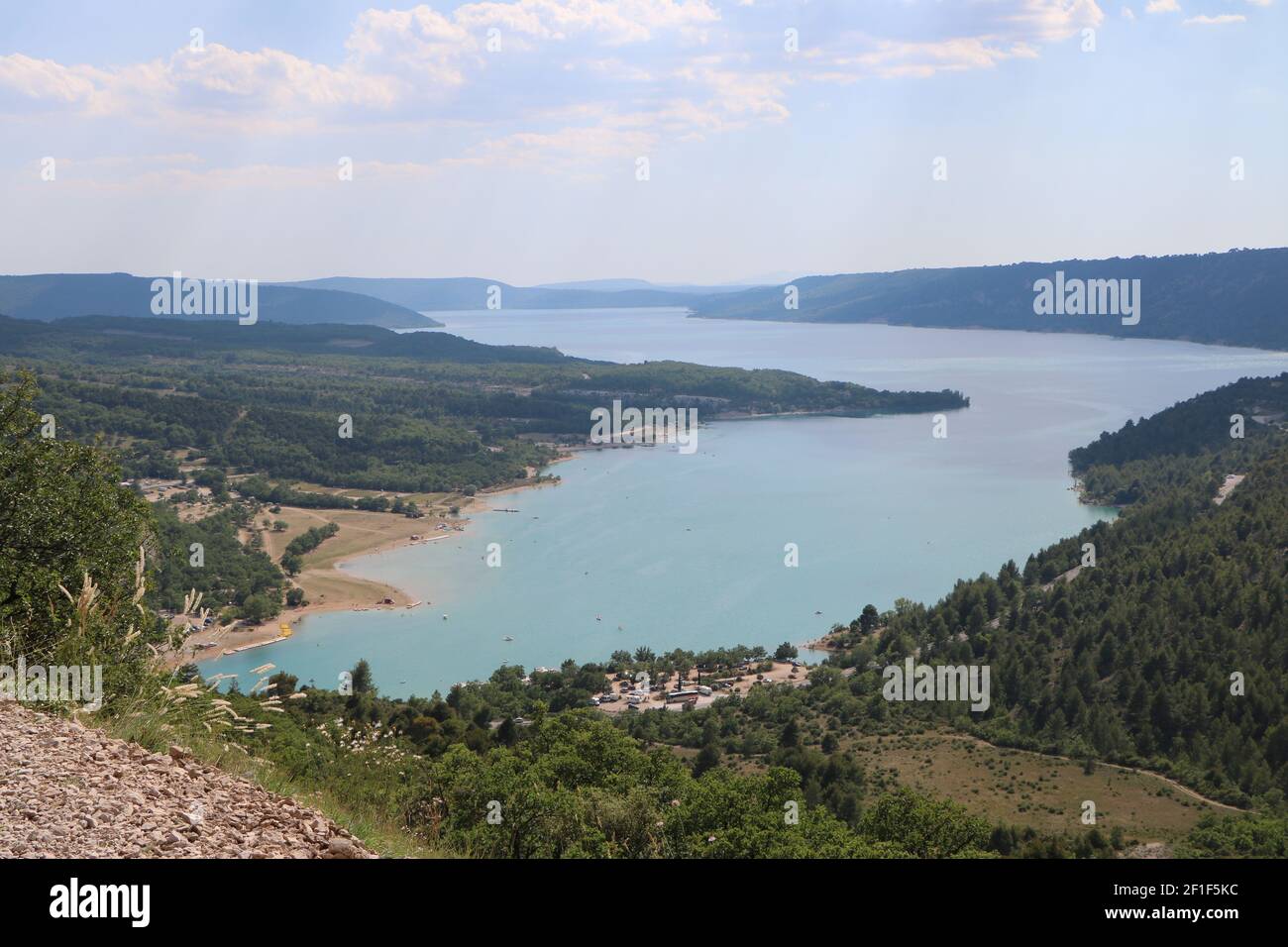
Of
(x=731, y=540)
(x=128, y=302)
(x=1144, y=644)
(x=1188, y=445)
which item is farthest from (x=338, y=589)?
(x=128, y=302)

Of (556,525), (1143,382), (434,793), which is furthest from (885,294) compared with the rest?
(434,793)

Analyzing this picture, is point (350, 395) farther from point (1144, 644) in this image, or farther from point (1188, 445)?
point (1144, 644)

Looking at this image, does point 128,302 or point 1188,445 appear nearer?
point 1188,445

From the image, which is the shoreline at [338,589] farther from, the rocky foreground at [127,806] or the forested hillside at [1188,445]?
the forested hillside at [1188,445]

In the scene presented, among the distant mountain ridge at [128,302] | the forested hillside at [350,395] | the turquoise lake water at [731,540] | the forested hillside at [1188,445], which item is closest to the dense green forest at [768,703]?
the forested hillside at [1188,445]

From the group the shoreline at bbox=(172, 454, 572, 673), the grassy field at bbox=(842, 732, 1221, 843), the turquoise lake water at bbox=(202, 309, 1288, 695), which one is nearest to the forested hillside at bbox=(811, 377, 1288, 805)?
the grassy field at bbox=(842, 732, 1221, 843)

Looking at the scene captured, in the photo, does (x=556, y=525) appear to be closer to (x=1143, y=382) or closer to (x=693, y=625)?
(x=693, y=625)
